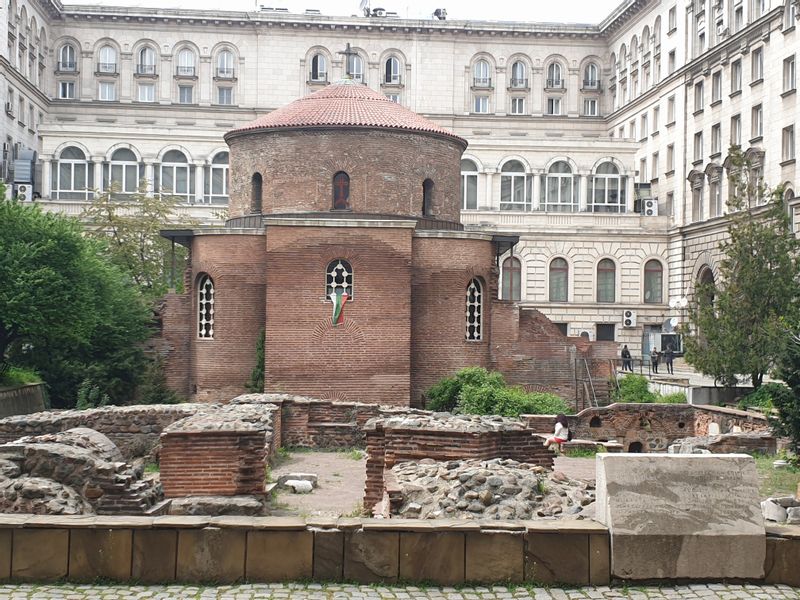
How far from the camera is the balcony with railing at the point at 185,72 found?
69938mm

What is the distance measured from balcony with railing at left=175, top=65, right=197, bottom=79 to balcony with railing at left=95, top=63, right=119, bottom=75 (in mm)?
3979

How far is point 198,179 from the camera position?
58.6 meters

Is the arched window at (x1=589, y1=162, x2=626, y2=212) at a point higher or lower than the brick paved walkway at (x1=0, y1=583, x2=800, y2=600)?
higher

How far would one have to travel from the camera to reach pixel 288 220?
90.6ft

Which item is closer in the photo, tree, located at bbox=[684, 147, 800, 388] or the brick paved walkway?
the brick paved walkway

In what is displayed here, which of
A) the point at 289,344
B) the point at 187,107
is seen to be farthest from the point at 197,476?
the point at 187,107

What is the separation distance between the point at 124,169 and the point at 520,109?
91.3 feet

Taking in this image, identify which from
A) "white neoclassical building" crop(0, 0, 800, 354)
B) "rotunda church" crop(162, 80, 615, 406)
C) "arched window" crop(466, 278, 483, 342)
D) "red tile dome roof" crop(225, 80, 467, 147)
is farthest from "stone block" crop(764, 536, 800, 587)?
"white neoclassical building" crop(0, 0, 800, 354)

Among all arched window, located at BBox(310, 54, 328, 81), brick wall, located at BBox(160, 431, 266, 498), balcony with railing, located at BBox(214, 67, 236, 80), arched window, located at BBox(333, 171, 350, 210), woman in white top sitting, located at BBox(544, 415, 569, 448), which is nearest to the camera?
brick wall, located at BBox(160, 431, 266, 498)

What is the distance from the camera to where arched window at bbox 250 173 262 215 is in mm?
31953

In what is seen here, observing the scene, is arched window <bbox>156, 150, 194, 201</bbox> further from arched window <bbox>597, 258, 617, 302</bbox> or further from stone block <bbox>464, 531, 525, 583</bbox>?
stone block <bbox>464, 531, 525, 583</bbox>

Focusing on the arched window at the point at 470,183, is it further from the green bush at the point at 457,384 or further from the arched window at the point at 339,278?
the green bush at the point at 457,384

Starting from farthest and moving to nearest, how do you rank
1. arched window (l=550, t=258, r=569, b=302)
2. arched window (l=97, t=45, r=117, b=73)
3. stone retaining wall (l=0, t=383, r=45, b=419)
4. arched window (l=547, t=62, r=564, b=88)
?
1. arched window (l=547, t=62, r=564, b=88)
2. arched window (l=97, t=45, r=117, b=73)
3. arched window (l=550, t=258, r=569, b=302)
4. stone retaining wall (l=0, t=383, r=45, b=419)

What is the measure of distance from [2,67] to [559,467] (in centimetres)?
4850
